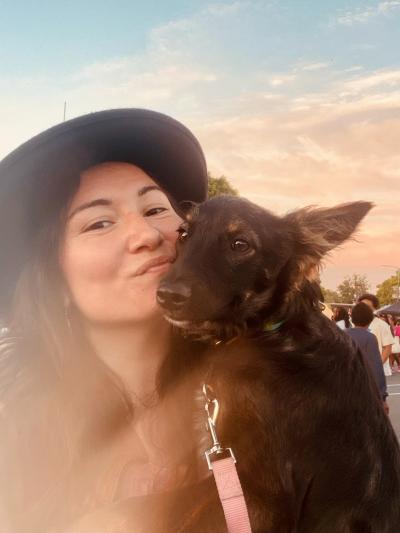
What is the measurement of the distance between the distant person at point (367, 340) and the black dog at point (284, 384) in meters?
5.30

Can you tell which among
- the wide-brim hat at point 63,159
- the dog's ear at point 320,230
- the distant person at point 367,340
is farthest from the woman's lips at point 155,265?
the distant person at point 367,340

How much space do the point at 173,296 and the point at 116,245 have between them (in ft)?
0.94

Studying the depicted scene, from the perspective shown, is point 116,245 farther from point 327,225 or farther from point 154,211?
point 327,225

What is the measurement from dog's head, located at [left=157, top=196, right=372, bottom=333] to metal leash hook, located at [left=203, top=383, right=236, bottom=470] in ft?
1.08

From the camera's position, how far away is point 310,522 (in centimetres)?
237

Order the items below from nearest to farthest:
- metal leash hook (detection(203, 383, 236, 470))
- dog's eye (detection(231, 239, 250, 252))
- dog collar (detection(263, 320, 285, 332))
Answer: metal leash hook (detection(203, 383, 236, 470))
dog collar (detection(263, 320, 285, 332))
dog's eye (detection(231, 239, 250, 252))

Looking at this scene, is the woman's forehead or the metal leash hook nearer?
the metal leash hook

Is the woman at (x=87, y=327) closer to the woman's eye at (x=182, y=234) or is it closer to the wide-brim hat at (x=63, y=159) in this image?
the wide-brim hat at (x=63, y=159)

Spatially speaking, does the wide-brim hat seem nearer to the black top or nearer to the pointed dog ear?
the pointed dog ear

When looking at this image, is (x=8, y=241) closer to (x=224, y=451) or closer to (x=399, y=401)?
(x=224, y=451)

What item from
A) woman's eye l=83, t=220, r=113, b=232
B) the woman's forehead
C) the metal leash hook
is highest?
the woman's forehead

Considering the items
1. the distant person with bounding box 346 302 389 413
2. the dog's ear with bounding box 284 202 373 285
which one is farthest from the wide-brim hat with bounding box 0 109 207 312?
the distant person with bounding box 346 302 389 413

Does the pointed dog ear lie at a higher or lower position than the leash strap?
higher

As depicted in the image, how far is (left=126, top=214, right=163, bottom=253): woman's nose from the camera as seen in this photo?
2426 mm
